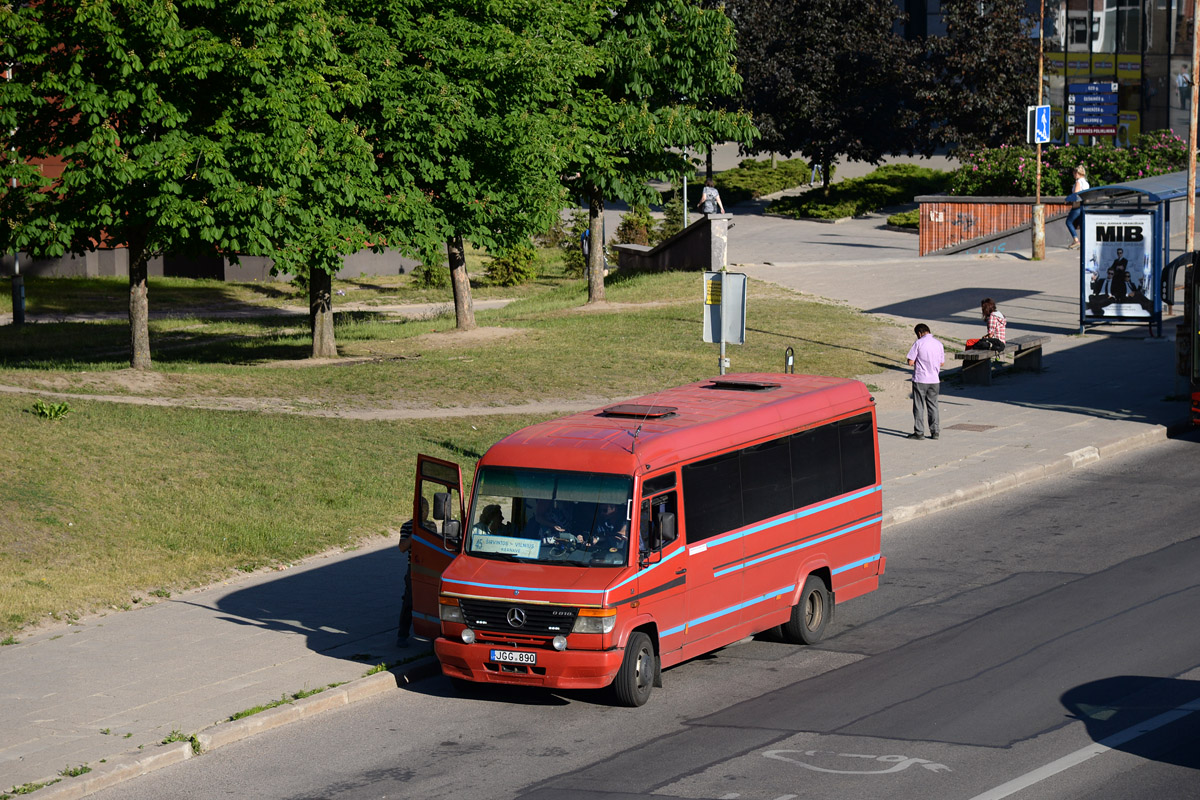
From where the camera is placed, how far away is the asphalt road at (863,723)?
9664 mm

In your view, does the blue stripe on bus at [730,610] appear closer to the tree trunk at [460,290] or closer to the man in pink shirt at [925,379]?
the man in pink shirt at [925,379]

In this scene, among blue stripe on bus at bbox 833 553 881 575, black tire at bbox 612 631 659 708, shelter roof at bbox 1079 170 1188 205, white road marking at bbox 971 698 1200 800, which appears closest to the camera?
white road marking at bbox 971 698 1200 800

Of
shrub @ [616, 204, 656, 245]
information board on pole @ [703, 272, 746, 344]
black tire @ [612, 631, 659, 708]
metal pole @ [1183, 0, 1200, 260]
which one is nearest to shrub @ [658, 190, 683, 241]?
shrub @ [616, 204, 656, 245]

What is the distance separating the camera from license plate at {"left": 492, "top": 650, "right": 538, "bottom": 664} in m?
Result: 11.2

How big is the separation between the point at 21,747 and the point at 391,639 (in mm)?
3724

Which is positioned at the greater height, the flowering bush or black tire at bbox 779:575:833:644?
the flowering bush

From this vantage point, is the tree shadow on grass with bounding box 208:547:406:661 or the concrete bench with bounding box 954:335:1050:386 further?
the concrete bench with bounding box 954:335:1050:386

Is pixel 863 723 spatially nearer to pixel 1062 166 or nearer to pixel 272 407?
pixel 272 407

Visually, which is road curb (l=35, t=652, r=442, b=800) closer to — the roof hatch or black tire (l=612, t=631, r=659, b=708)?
black tire (l=612, t=631, r=659, b=708)

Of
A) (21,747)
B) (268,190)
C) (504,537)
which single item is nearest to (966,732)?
(504,537)

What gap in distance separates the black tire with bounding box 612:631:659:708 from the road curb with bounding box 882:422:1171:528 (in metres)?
7.29

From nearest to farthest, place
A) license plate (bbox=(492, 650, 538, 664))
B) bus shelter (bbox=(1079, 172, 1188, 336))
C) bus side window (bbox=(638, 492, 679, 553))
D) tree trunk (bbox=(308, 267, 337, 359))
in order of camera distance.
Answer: license plate (bbox=(492, 650, 538, 664)) → bus side window (bbox=(638, 492, 679, 553)) → bus shelter (bbox=(1079, 172, 1188, 336)) → tree trunk (bbox=(308, 267, 337, 359))

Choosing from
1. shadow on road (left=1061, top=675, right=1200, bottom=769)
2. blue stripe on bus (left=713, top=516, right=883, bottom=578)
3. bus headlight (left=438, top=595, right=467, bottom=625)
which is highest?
blue stripe on bus (left=713, top=516, right=883, bottom=578)

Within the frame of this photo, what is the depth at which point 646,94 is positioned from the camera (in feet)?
122
